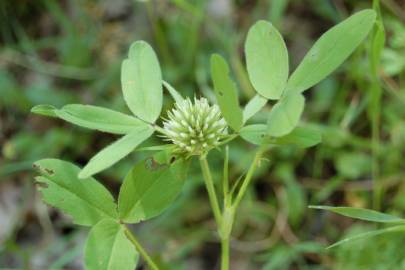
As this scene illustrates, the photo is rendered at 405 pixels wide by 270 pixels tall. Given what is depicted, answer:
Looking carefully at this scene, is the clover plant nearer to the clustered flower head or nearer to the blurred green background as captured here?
the clustered flower head

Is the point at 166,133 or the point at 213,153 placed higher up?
the point at 166,133

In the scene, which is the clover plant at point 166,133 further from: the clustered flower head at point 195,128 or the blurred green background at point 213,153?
the blurred green background at point 213,153

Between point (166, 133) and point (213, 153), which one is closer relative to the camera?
point (166, 133)

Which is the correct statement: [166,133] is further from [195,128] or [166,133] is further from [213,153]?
[213,153]

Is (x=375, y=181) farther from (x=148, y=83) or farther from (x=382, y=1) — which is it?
(x=148, y=83)

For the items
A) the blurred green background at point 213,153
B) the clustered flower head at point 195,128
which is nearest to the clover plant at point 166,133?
the clustered flower head at point 195,128

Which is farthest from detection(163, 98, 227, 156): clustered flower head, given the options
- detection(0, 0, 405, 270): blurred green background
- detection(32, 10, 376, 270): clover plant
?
detection(0, 0, 405, 270): blurred green background

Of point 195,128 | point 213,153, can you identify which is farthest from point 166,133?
point 213,153
